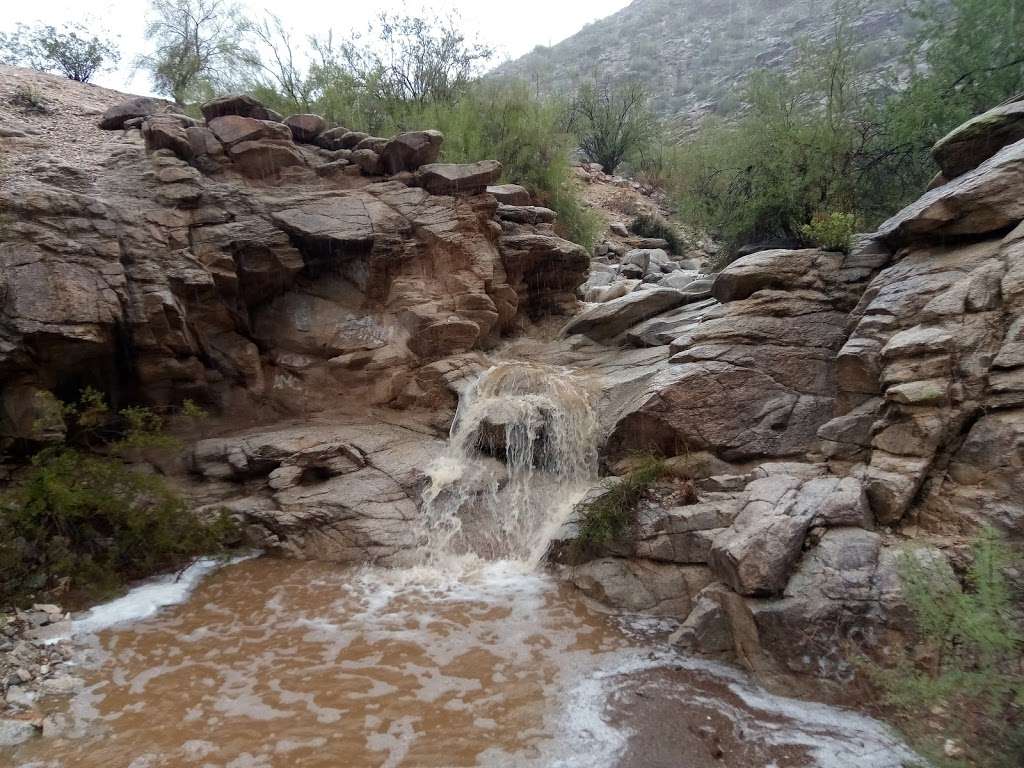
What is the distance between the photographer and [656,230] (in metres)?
21.6

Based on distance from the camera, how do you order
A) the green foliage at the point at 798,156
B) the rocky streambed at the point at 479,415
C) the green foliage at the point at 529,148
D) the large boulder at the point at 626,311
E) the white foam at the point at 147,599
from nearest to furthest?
1. the rocky streambed at the point at 479,415
2. the white foam at the point at 147,599
3. the large boulder at the point at 626,311
4. the green foliage at the point at 798,156
5. the green foliage at the point at 529,148

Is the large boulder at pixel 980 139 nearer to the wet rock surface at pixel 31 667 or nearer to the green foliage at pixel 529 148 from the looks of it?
the green foliage at pixel 529 148

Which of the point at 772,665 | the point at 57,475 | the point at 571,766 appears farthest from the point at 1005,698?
the point at 57,475

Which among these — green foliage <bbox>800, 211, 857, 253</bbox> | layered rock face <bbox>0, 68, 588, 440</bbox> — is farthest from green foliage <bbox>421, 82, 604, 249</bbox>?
green foliage <bbox>800, 211, 857, 253</bbox>

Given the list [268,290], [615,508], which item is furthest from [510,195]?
[615,508]

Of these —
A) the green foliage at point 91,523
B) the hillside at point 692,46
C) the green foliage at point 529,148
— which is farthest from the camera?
the hillside at point 692,46

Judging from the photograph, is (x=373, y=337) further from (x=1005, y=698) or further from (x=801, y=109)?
(x=801, y=109)

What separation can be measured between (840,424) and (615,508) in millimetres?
2561

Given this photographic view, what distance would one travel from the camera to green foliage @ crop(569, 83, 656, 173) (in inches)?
1001

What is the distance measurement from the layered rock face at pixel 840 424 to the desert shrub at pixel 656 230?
12.9m

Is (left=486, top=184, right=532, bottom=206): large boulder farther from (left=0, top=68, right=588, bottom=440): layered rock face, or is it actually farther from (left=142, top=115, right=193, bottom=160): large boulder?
(left=142, top=115, right=193, bottom=160): large boulder

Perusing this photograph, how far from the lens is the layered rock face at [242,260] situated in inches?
313

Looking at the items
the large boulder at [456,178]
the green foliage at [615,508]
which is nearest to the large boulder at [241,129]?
the large boulder at [456,178]

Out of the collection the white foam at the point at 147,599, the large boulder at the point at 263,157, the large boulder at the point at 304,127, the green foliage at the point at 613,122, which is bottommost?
the white foam at the point at 147,599
